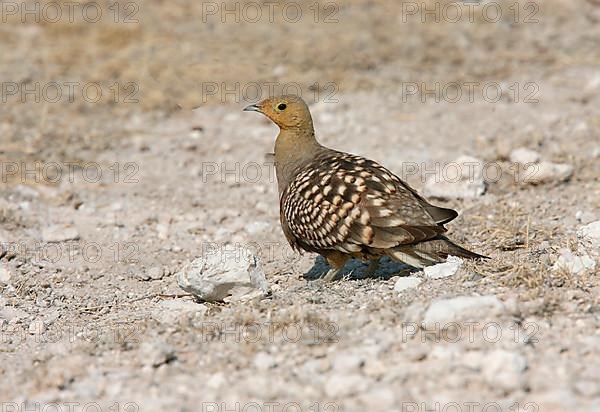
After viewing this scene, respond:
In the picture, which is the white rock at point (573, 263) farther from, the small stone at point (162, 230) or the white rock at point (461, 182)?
the small stone at point (162, 230)

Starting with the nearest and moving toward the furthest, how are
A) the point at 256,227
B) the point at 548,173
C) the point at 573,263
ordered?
1. the point at 573,263
2. the point at 256,227
3. the point at 548,173

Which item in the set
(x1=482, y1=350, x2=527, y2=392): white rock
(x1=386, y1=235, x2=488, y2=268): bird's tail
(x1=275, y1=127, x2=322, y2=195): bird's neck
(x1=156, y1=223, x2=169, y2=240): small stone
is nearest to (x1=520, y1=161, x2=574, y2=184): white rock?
(x1=275, y1=127, x2=322, y2=195): bird's neck

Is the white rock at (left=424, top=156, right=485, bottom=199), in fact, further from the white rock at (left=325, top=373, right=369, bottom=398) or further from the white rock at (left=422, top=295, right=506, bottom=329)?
the white rock at (left=325, top=373, right=369, bottom=398)

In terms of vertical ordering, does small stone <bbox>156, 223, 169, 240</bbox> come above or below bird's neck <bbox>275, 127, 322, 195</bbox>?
below

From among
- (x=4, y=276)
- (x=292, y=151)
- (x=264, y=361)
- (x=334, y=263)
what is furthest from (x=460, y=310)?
(x=4, y=276)

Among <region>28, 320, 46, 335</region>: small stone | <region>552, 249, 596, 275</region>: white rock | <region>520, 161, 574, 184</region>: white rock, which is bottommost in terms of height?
<region>28, 320, 46, 335</region>: small stone

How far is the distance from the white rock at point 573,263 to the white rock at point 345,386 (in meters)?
1.40

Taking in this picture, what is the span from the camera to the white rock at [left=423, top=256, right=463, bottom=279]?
15.4 feet

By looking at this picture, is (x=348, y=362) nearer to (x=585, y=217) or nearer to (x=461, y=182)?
(x=585, y=217)

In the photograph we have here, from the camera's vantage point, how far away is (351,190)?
4953mm

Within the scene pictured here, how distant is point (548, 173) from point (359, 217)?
231 centimetres

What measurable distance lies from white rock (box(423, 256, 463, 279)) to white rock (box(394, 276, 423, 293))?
0.10 metres

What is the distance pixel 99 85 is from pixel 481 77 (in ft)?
12.2

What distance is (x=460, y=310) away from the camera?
3.90 m
